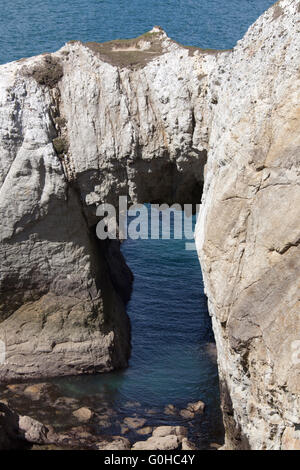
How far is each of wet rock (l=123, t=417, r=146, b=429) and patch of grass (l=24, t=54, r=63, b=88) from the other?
1120 centimetres

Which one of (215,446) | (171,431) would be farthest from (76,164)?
(215,446)

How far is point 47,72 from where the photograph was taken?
69.3 feet

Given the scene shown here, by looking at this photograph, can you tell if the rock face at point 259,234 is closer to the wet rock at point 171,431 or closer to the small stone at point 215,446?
the small stone at point 215,446

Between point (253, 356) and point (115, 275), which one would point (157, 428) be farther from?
point (115, 275)

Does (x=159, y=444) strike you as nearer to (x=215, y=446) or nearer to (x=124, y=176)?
(x=215, y=446)

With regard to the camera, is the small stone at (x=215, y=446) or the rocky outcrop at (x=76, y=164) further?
the rocky outcrop at (x=76, y=164)

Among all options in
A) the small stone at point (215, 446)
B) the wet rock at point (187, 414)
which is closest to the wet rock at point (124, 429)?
the wet rock at point (187, 414)

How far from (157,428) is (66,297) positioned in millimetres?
5837

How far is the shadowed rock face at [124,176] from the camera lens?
1464 cm

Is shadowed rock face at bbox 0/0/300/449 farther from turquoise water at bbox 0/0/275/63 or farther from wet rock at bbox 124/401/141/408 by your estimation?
turquoise water at bbox 0/0/275/63

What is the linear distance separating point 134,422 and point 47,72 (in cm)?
1179

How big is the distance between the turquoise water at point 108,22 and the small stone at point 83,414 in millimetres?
30155

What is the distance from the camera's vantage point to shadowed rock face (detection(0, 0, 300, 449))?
1464cm
